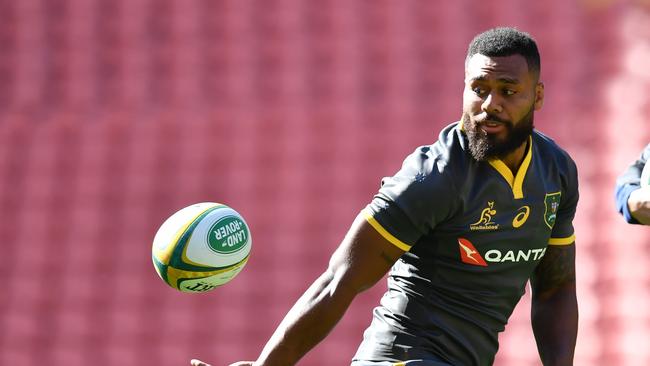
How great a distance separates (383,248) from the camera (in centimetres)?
299

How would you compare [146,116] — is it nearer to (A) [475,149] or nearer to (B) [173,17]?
(B) [173,17]

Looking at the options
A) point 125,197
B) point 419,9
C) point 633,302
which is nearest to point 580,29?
point 419,9

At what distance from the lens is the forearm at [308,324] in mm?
3008

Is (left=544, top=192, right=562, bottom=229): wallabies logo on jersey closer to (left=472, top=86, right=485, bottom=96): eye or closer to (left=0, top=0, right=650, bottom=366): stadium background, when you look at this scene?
(left=472, top=86, right=485, bottom=96): eye

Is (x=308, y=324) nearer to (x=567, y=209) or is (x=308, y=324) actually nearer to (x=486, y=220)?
(x=486, y=220)

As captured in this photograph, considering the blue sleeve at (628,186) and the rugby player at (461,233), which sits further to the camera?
the blue sleeve at (628,186)

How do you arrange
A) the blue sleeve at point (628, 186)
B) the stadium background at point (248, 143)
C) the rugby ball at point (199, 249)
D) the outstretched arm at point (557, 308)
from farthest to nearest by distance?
the stadium background at point (248, 143), the blue sleeve at point (628, 186), the rugby ball at point (199, 249), the outstretched arm at point (557, 308)

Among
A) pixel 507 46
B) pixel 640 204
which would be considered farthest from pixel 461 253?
pixel 640 204

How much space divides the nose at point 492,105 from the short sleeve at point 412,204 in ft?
0.66

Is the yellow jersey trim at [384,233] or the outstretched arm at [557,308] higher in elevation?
the yellow jersey trim at [384,233]

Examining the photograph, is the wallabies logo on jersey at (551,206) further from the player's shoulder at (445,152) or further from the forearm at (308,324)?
the forearm at (308,324)

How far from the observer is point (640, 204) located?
3682 millimetres

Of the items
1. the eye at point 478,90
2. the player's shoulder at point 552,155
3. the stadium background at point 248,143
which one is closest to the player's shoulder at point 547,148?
the player's shoulder at point 552,155

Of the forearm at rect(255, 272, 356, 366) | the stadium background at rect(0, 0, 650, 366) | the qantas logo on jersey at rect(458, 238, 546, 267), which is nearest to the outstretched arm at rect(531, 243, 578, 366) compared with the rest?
the qantas logo on jersey at rect(458, 238, 546, 267)
